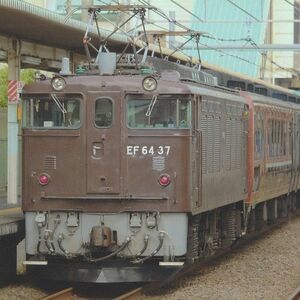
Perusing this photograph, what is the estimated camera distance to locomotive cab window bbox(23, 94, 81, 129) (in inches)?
450

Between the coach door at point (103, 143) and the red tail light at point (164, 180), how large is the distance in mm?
542

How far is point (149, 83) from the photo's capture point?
11258mm

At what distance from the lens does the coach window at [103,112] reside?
Result: 1132 centimetres

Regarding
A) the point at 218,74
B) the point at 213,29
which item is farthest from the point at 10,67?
the point at 213,29

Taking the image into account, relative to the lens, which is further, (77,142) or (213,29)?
(213,29)

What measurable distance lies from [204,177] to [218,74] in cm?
646

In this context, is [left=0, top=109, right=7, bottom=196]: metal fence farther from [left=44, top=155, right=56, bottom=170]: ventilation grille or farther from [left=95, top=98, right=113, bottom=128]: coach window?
[left=95, top=98, right=113, bottom=128]: coach window

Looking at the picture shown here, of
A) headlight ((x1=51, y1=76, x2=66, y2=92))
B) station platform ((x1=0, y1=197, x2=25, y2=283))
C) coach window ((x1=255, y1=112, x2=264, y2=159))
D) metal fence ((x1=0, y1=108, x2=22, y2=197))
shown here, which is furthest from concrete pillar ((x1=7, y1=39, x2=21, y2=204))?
headlight ((x1=51, y1=76, x2=66, y2=92))

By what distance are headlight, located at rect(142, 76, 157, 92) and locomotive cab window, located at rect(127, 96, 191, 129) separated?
0.12 metres

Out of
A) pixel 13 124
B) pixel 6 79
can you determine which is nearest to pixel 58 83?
pixel 13 124

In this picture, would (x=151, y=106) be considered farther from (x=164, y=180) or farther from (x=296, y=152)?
(x=296, y=152)

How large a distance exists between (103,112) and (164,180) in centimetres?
121

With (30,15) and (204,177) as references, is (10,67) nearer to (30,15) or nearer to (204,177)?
(30,15)

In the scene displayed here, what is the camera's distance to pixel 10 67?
57.5 ft
